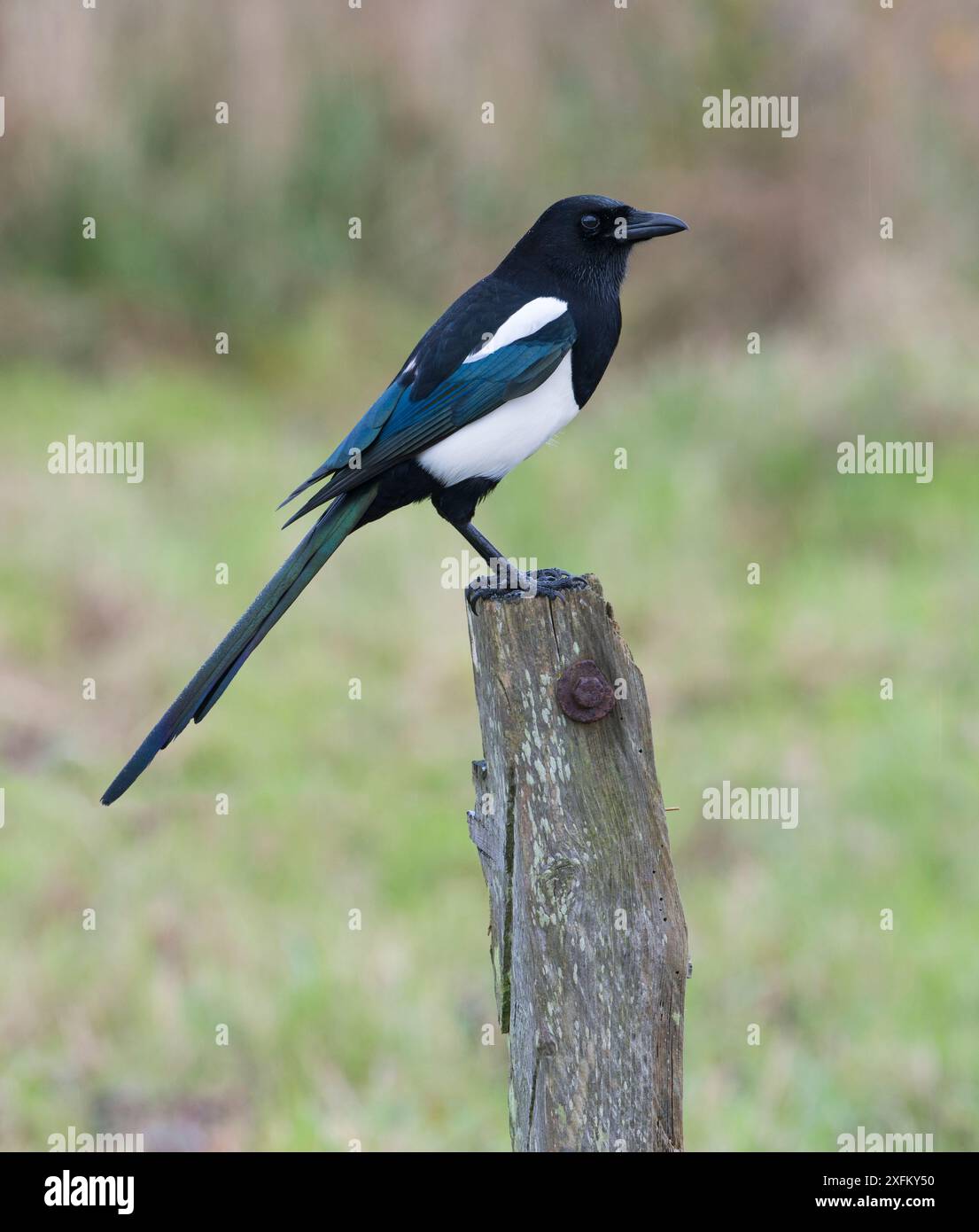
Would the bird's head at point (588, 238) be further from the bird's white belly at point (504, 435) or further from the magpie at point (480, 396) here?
the bird's white belly at point (504, 435)

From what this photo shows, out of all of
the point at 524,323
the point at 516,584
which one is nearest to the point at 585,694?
the point at 516,584

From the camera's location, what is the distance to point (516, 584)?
272cm

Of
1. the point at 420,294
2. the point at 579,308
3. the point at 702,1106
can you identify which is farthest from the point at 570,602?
the point at 420,294

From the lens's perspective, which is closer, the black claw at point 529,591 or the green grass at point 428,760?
the black claw at point 529,591

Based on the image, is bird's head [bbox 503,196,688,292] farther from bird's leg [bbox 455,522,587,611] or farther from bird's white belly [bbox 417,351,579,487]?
bird's leg [bbox 455,522,587,611]

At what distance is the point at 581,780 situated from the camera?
7.46 feet

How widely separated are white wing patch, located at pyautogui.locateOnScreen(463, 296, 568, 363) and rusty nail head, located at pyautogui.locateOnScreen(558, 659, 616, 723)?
39.6 inches

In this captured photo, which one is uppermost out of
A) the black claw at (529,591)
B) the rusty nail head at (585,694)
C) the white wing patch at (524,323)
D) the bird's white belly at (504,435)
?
the white wing patch at (524,323)

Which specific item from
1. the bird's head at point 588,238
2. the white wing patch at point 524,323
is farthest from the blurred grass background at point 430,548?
the bird's head at point 588,238

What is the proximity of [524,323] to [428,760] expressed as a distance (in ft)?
13.0

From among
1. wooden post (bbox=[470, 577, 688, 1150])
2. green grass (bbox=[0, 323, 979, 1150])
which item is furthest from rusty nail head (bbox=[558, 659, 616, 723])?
green grass (bbox=[0, 323, 979, 1150])

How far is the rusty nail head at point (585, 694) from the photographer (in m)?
2.27

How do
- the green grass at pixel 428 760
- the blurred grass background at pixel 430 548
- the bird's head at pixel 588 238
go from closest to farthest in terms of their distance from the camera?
the bird's head at pixel 588 238 → the green grass at pixel 428 760 → the blurred grass background at pixel 430 548

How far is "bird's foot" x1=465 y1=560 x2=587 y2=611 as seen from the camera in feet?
8.13
